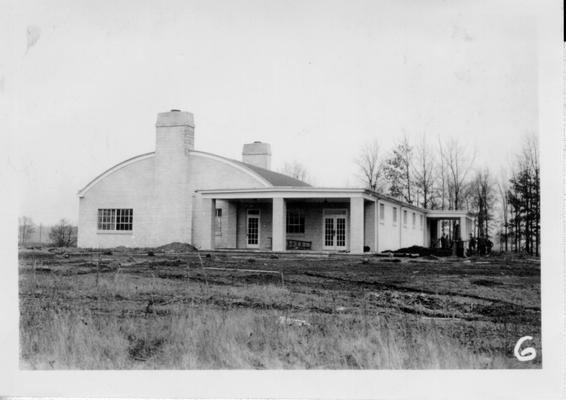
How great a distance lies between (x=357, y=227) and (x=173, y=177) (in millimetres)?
9093

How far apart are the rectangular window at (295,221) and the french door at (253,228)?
1.49m

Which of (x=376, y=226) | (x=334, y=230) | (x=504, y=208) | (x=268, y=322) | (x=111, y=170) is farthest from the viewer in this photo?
(x=504, y=208)

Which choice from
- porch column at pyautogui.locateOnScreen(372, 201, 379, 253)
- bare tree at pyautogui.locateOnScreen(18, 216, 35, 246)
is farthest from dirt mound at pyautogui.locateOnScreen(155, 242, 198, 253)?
porch column at pyautogui.locateOnScreen(372, 201, 379, 253)

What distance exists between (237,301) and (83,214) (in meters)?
20.9

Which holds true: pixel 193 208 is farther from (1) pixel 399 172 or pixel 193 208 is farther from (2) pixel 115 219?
(1) pixel 399 172

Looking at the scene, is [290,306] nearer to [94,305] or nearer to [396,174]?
[94,305]

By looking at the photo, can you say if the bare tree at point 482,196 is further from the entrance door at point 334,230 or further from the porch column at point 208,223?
the porch column at point 208,223

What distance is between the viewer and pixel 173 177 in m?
28.1

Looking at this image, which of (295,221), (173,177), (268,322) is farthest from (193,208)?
(268,322)

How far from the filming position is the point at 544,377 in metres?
7.56

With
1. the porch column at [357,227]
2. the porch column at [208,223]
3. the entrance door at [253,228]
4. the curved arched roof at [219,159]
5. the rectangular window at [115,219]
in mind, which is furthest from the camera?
the rectangular window at [115,219]

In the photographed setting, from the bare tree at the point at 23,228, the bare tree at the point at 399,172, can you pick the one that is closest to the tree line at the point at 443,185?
the bare tree at the point at 399,172

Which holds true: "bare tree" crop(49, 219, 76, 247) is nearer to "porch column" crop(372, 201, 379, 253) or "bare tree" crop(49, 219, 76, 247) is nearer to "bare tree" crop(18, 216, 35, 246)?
"bare tree" crop(18, 216, 35, 246)

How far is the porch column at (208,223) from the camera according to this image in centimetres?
2648
